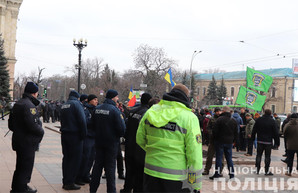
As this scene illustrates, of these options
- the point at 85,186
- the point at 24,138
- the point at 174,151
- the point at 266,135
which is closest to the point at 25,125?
the point at 24,138

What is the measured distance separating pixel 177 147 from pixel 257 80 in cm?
1484

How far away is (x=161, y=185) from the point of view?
4047 millimetres

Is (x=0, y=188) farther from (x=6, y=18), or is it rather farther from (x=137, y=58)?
(x=6, y=18)

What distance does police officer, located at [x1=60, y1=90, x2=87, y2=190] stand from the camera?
6.96 m

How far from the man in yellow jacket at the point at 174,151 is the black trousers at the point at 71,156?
3162mm

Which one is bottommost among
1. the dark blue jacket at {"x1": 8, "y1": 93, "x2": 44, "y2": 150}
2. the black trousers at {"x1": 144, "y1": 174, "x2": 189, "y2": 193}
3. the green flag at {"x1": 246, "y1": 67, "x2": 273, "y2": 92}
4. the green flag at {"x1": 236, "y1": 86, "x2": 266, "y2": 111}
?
the black trousers at {"x1": 144, "y1": 174, "x2": 189, "y2": 193}

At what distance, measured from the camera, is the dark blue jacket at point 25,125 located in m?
6.15

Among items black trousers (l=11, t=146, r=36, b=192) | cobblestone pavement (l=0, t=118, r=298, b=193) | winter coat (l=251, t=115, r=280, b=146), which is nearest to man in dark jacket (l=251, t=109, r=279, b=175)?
winter coat (l=251, t=115, r=280, b=146)

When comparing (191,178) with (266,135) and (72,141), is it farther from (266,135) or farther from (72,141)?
(266,135)

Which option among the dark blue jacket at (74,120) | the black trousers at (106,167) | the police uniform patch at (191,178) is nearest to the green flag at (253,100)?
the dark blue jacket at (74,120)

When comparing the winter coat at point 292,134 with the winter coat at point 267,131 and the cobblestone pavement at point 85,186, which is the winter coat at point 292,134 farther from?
the cobblestone pavement at point 85,186

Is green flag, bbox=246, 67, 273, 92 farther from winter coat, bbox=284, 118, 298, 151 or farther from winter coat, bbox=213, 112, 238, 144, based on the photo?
winter coat, bbox=213, 112, 238, 144

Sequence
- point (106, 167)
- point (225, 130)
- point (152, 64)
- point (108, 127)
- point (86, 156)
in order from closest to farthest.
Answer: point (106, 167) < point (108, 127) < point (86, 156) < point (225, 130) < point (152, 64)

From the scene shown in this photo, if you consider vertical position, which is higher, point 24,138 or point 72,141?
point 24,138
